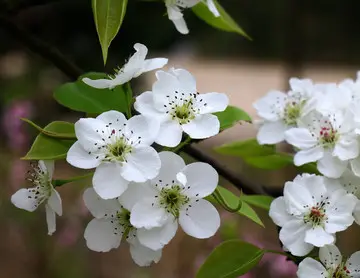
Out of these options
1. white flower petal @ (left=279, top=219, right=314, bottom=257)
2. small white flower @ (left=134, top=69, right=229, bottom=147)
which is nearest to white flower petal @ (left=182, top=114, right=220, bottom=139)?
small white flower @ (left=134, top=69, right=229, bottom=147)

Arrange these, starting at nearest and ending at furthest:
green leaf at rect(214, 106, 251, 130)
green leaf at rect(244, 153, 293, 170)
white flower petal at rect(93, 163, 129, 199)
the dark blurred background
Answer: white flower petal at rect(93, 163, 129, 199) < green leaf at rect(214, 106, 251, 130) < green leaf at rect(244, 153, 293, 170) < the dark blurred background

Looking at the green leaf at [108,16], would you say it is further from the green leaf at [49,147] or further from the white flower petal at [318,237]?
the white flower petal at [318,237]

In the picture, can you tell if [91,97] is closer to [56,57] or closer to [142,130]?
A: [142,130]

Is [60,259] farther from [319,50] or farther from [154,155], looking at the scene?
[319,50]

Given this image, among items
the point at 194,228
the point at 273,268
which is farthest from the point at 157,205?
the point at 273,268

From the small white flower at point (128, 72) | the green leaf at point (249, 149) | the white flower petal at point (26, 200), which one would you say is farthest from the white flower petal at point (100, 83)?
the green leaf at point (249, 149)

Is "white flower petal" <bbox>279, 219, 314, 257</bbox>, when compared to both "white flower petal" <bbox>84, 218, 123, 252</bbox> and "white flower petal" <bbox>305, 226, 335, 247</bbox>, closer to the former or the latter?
"white flower petal" <bbox>305, 226, 335, 247</bbox>

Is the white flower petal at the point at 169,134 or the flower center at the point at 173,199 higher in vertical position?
the white flower petal at the point at 169,134

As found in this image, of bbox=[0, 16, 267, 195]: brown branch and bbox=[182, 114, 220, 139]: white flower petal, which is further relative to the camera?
bbox=[0, 16, 267, 195]: brown branch
